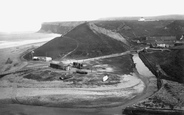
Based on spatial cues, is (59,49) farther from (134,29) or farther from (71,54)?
(134,29)

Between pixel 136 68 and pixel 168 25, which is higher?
pixel 168 25

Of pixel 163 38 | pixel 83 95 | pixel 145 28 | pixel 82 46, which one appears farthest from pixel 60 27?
pixel 83 95

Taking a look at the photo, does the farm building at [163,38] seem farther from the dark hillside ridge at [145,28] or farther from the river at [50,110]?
the river at [50,110]

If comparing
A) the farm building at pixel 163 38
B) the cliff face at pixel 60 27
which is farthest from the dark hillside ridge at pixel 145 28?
the cliff face at pixel 60 27

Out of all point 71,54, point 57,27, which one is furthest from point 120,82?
point 57,27

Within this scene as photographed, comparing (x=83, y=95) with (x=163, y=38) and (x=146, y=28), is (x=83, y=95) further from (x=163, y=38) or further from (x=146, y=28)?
(x=146, y=28)

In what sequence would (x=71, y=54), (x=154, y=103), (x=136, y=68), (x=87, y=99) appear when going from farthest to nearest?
(x=71, y=54) < (x=136, y=68) < (x=87, y=99) < (x=154, y=103)

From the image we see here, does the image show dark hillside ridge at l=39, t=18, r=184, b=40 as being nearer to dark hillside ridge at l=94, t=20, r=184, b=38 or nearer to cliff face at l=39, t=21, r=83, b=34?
dark hillside ridge at l=94, t=20, r=184, b=38

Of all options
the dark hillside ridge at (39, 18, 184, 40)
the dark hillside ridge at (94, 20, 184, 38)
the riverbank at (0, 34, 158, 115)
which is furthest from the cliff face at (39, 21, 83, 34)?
the riverbank at (0, 34, 158, 115)
